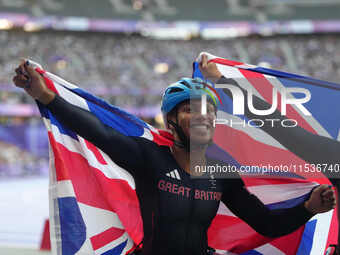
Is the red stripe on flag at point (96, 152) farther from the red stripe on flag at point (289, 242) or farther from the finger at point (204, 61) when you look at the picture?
the red stripe on flag at point (289, 242)

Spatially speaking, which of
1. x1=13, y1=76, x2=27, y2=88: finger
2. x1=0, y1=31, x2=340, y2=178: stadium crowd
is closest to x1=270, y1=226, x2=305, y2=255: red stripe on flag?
x1=13, y1=76, x2=27, y2=88: finger

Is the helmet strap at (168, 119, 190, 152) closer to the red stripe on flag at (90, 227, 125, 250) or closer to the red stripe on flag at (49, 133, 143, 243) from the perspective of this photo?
the red stripe on flag at (49, 133, 143, 243)

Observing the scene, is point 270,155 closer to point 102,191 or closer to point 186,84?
point 186,84

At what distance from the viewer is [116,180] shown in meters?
2.28

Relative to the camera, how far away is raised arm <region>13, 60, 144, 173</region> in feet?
6.17

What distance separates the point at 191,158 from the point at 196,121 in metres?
0.20

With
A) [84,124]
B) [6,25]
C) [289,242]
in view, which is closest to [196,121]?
[84,124]

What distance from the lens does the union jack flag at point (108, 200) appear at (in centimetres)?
221

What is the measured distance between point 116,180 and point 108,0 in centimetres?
2827

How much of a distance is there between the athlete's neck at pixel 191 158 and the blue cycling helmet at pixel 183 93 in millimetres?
226

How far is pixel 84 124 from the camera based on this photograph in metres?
1.99

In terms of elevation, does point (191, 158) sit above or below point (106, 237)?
above

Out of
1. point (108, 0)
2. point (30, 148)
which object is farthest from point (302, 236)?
point (108, 0)

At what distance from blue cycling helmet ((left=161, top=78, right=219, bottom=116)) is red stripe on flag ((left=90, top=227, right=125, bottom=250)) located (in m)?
0.70
